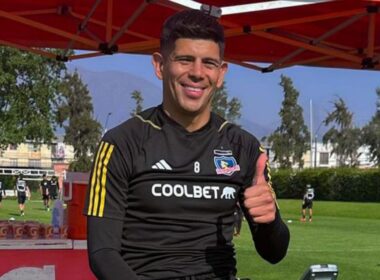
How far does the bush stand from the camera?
49.0m

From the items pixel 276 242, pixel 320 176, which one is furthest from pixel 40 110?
pixel 276 242

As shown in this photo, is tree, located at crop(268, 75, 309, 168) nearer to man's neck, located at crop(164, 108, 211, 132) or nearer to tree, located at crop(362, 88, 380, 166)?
tree, located at crop(362, 88, 380, 166)

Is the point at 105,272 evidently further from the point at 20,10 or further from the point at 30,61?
the point at 30,61

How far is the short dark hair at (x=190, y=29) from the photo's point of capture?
2.23 meters

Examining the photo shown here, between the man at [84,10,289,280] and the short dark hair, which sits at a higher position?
the short dark hair

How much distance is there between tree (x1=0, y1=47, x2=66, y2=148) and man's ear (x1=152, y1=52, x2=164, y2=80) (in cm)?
4156

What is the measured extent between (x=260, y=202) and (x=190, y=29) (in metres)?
0.57

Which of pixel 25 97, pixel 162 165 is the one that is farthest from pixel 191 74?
pixel 25 97

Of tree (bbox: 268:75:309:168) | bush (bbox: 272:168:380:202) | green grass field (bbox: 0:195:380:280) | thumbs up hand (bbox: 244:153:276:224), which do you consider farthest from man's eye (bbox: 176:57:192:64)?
tree (bbox: 268:75:309:168)

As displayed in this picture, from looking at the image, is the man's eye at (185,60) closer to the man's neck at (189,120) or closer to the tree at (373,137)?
the man's neck at (189,120)

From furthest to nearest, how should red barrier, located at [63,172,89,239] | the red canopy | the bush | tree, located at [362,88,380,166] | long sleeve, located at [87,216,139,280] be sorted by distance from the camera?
1. tree, located at [362,88,380,166]
2. the bush
3. the red canopy
4. red barrier, located at [63,172,89,239]
5. long sleeve, located at [87,216,139,280]

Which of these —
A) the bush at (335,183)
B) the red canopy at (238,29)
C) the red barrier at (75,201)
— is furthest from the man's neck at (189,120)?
the bush at (335,183)

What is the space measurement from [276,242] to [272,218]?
0.20 meters

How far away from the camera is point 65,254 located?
6.39 meters
